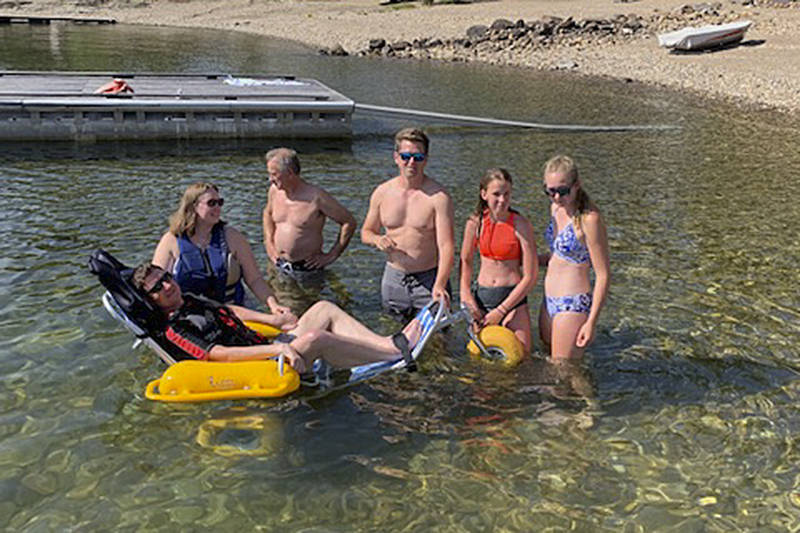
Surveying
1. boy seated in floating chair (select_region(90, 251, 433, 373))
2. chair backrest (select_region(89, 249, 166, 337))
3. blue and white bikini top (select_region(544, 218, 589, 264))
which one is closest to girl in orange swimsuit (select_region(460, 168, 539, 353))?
blue and white bikini top (select_region(544, 218, 589, 264))

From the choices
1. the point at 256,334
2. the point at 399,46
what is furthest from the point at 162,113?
the point at 399,46

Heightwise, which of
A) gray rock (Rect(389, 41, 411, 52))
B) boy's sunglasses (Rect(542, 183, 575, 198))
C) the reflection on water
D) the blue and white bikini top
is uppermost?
gray rock (Rect(389, 41, 411, 52))

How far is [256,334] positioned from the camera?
6.71 metres

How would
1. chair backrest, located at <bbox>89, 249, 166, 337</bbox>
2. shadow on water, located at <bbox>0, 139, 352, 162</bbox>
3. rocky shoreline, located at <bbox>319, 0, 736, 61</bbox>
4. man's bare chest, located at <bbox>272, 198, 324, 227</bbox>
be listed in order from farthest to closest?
rocky shoreline, located at <bbox>319, 0, 736, 61</bbox> → shadow on water, located at <bbox>0, 139, 352, 162</bbox> → man's bare chest, located at <bbox>272, 198, 324, 227</bbox> → chair backrest, located at <bbox>89, 249, 166, 337</bbox>

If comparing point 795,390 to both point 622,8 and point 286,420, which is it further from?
point 622,8

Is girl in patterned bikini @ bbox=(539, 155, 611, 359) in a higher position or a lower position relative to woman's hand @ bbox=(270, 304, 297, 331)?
higher

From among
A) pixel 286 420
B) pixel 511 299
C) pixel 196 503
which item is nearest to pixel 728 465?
pixel 511 299

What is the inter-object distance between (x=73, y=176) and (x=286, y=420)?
409 inches

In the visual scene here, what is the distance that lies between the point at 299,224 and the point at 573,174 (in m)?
3.83

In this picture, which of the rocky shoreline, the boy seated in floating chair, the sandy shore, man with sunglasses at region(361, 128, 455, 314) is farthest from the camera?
the rocky shoreline

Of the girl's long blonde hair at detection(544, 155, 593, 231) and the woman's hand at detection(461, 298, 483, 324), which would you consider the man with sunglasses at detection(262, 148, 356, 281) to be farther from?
the girl's long blonde hair at detection(544, 155, 593, 231)

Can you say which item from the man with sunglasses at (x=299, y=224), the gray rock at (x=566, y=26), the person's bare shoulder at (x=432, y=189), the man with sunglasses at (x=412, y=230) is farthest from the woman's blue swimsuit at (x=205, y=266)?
the gray rock at (x=566, y=26)

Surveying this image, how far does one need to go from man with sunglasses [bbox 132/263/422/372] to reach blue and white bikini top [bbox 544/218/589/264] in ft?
4.90

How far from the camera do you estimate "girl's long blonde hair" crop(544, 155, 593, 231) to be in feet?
20.0
